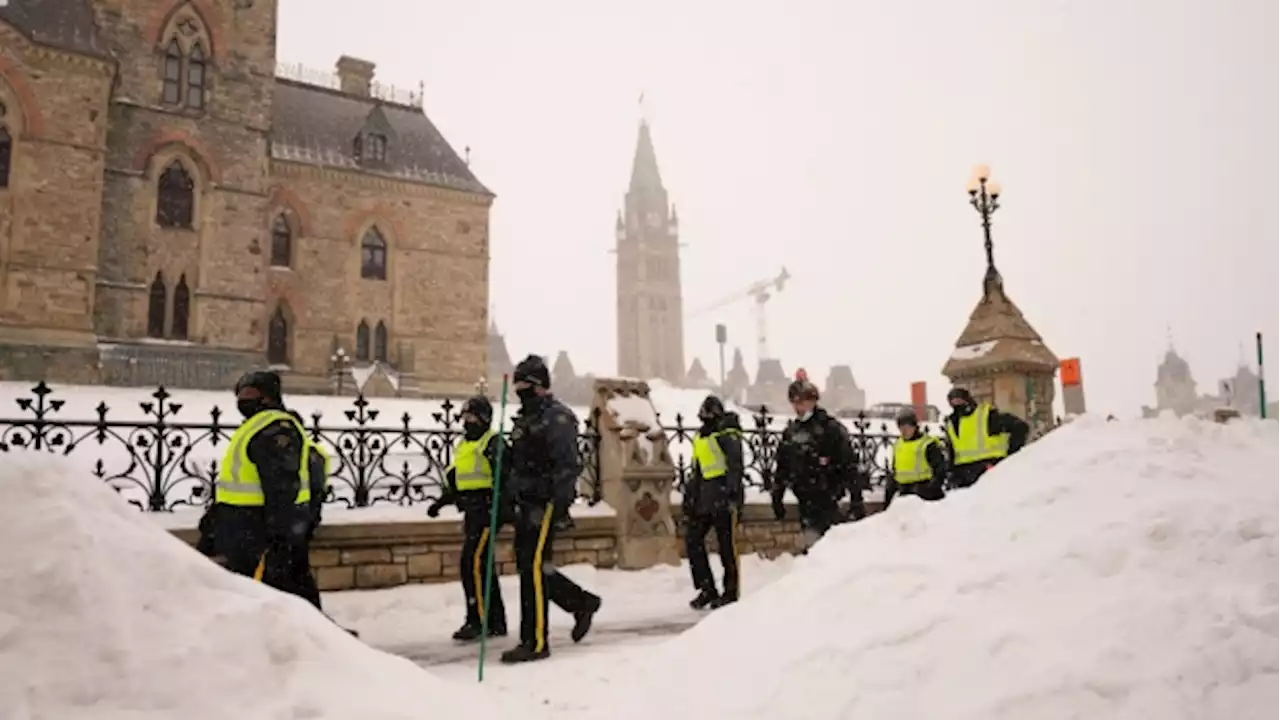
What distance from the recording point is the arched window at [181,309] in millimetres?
24516

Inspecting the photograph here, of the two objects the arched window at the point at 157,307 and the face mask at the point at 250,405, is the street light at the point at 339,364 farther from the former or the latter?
the face mask at the point at 250,405

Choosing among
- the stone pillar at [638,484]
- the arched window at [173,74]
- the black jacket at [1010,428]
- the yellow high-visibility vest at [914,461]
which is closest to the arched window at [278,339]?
the arched window at [173,74]

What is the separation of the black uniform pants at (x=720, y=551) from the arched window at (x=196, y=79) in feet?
82.1

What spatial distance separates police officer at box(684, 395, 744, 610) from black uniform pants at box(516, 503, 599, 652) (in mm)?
2088

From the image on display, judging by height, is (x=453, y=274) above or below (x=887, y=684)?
above

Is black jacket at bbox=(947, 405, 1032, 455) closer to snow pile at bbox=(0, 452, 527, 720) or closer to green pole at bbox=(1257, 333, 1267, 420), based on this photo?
green pole at bbox=(1257, 333, 1267, 420)

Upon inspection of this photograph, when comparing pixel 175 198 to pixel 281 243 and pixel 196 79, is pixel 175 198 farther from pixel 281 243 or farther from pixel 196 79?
pixel 281 243

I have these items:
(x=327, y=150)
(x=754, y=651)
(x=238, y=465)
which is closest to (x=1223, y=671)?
(x=754, y=651)

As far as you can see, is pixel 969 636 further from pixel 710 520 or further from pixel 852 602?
pixel 710 520

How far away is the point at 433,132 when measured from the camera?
3447cm

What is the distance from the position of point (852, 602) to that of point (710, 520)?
363 cm

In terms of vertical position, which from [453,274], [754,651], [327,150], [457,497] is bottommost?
[754,651]

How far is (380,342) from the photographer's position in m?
30.6

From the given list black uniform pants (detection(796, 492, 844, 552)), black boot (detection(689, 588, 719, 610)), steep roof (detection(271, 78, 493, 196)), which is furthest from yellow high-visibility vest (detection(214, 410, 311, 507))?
steep roof (detection(271, 78, 493, 196))
